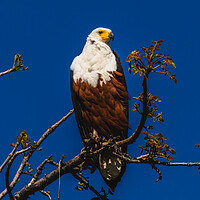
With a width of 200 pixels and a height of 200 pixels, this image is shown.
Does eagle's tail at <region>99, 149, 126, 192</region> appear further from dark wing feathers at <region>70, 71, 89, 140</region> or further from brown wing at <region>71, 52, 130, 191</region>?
dark wing feathers at <region>70, 71, 89, 140</region>

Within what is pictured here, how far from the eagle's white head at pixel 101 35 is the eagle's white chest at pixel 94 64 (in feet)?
0.50

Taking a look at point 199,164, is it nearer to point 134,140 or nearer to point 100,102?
point 134,140

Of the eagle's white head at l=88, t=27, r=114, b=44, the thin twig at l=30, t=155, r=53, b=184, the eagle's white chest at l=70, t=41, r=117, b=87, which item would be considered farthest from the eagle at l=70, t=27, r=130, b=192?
the thin twig at l=30, t=155, r=53, b=184

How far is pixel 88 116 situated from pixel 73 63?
710mm

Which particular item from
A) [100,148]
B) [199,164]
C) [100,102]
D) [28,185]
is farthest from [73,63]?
[199,164]

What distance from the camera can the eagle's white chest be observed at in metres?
5.48

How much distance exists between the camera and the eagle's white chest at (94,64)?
548 centimetres

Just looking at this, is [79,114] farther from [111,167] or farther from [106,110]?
[111,167]

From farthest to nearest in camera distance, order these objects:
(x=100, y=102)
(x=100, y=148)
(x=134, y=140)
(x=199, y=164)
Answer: (x=100, y=102)
(x=100, y=148)
(x=134, y=140)
(x=199, y=164)

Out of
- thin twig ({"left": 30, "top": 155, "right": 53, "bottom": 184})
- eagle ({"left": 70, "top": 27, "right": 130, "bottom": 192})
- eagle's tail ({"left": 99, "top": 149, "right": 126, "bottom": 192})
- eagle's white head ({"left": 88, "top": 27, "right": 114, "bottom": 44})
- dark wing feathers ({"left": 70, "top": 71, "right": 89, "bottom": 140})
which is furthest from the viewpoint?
eagle's white head ({"left": 88, "top": 27, "right": 114, "bottom": 44})

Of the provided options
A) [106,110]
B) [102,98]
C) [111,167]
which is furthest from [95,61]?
[111,167]

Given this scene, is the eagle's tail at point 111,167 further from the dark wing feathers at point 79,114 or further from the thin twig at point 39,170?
the thin twig at point 39,170

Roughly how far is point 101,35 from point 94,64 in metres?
0.61

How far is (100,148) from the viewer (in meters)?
4.97
